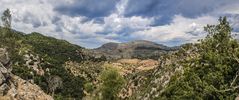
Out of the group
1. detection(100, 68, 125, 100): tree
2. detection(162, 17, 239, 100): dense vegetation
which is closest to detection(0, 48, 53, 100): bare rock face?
detection(100, 68, 125, 100): tree

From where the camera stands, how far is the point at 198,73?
7400 centimetres

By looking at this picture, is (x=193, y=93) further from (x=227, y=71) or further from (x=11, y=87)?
(x=11, y=87)

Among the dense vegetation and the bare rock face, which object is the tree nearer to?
the bare rock face

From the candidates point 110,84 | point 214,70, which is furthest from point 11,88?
point 214,70

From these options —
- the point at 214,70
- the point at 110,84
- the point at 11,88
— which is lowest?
the point at 11,88

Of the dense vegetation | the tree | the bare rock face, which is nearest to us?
the dense vegetation

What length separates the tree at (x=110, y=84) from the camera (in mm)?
133125

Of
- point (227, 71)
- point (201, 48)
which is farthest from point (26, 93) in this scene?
point (227, 71)

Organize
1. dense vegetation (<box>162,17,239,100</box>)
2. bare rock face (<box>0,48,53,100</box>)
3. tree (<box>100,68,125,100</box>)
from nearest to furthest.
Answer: dense vegetation (<box>162,17,239,100</box>) → bare rock face (<box>0,48,53,100</box>) → tree (<box>100,68,125,100</box>)

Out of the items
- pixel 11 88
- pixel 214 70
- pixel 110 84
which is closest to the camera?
pixel 214 70

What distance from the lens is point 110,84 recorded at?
13362 centimetres

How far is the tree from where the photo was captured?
133125 millimetres

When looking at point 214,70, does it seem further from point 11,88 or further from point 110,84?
point 11,88

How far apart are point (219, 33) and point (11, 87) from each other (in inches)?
2987
